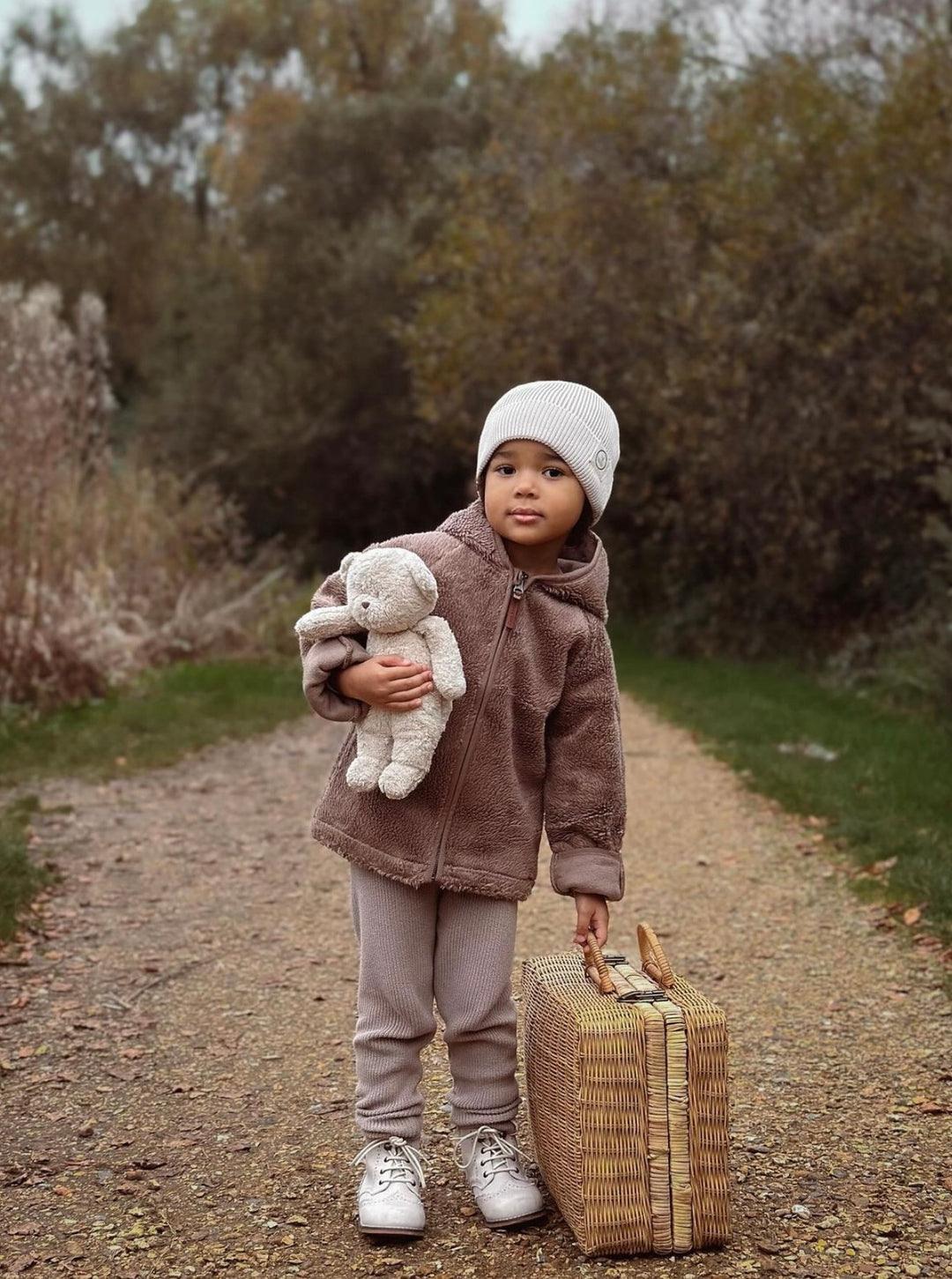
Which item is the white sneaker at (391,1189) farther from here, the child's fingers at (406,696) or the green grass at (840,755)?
the green grass at (840,755)

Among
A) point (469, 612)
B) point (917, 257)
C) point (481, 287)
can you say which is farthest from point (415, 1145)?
point (481, 287)

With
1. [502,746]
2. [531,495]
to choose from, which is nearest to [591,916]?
[502,746]

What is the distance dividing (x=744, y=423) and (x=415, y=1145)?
959 cm

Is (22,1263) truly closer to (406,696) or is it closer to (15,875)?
(406,696)

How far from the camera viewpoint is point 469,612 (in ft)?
9.02

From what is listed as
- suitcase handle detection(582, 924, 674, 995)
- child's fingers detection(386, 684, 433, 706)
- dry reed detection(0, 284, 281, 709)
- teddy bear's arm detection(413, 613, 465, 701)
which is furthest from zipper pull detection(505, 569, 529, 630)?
dry reed detection(0, 284, 281, 709)

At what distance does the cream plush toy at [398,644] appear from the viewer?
2621mm

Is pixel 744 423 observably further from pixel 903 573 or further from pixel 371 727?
pixel 371 727

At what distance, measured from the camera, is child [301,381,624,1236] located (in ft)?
8.89

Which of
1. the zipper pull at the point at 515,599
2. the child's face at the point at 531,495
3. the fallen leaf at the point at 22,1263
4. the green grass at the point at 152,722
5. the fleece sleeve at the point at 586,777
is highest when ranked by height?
the child's face at the point at 531,495

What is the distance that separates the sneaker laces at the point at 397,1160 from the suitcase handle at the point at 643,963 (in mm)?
492

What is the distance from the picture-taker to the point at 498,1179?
8.91ft

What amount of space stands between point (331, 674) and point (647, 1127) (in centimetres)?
102

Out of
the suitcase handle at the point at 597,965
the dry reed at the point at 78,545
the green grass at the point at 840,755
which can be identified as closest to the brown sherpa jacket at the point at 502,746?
the suitcase handle at the point at 597,965
